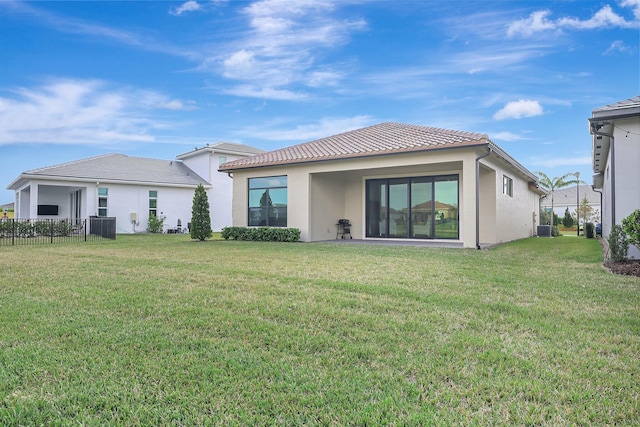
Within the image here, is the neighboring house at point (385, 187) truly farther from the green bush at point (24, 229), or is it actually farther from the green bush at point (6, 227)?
the green bush at point (6, 227)

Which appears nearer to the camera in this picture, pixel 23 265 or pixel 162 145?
pixel 23 265

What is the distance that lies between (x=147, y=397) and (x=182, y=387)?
0.66ft

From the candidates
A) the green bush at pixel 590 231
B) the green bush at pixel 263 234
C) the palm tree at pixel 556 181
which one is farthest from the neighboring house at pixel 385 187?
the palm tree at pixel 556 181

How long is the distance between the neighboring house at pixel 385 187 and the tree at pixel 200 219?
1478 millimetres

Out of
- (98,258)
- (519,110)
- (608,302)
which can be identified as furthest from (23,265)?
(519,110)

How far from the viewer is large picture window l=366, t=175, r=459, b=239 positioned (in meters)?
14.2

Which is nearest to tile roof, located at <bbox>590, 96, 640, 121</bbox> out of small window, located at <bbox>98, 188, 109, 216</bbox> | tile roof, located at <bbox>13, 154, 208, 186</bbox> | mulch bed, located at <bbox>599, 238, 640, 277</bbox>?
mulch bed, located at <bbox>599, 238, 640, 277</bbox>

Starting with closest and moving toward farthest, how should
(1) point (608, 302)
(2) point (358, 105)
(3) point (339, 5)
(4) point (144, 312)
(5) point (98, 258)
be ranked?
1. (4) point (144, 312)
2. (1) point (608, 302)
3. (5) point (98, 258)
4. (3) point (339, 5)
5. (2) point (358, 105)

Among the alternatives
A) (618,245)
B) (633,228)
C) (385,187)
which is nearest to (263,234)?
(385,187)

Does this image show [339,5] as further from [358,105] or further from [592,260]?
[592,260]

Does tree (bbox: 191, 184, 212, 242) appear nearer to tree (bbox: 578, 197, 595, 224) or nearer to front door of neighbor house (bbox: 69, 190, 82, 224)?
front door of neighbor house (bbox: 69, 190, 82, 224)

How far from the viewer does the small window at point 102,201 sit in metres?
21.5

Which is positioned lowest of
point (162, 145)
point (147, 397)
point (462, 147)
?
point (147, 397)

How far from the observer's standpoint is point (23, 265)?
781 centimetres
